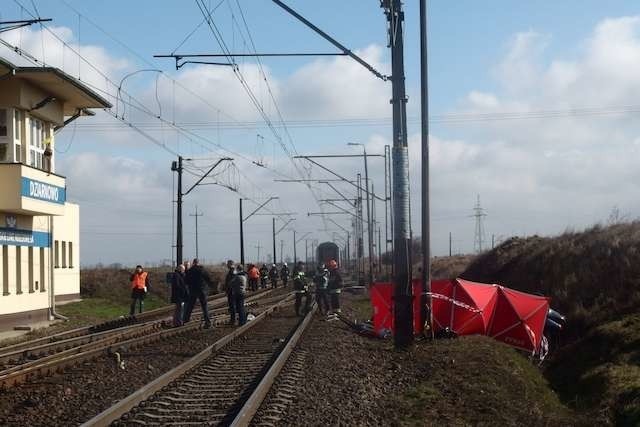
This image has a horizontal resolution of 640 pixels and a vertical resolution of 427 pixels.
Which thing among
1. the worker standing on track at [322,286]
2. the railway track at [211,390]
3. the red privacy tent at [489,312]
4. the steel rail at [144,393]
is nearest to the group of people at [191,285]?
the railway track at [211,390]

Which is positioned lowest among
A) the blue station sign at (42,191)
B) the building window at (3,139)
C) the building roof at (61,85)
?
the blue station sign at (42,191)

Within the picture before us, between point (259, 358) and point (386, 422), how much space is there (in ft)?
21.5

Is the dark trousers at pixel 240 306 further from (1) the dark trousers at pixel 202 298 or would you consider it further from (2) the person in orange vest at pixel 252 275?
(2) the person in orange vest at pixel 252 275

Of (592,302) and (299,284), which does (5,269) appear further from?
(592,302)

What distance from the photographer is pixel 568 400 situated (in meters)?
12.8

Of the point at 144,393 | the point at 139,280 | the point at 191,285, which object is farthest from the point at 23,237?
the point at 144,393

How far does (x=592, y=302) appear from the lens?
1981 centimetres

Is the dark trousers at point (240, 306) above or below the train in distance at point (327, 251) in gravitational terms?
below

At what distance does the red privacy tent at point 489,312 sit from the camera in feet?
59.2

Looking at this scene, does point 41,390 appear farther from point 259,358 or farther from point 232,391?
point 259,358

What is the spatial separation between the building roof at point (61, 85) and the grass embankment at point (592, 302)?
16.4 metres

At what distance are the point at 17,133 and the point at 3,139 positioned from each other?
→ 2.29 ft

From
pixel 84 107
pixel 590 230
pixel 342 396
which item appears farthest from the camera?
pixel 84 107

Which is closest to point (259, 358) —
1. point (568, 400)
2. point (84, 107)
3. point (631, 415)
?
point (568, 400)
